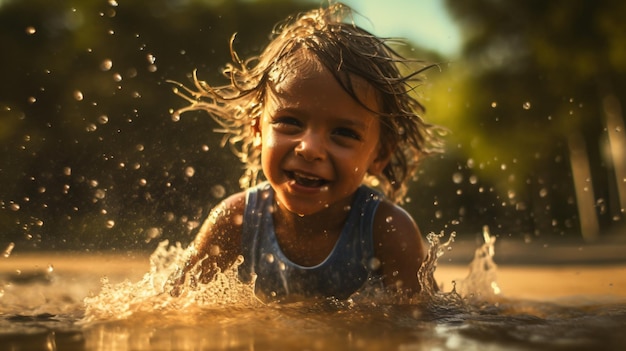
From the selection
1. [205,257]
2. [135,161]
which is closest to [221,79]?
[135,161]

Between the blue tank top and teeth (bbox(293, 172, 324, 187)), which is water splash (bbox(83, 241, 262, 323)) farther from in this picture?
teeth (bbox(293, 172, 324, 187))

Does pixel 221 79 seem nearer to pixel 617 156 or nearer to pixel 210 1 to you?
pixel 210 1

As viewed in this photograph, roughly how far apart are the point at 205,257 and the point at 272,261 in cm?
36

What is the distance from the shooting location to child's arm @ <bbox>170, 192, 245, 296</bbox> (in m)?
4.39

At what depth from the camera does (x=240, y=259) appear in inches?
172

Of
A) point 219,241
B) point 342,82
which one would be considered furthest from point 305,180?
point 219,241

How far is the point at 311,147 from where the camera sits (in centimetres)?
376

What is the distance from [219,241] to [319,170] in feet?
2.93

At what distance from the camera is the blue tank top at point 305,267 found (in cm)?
416

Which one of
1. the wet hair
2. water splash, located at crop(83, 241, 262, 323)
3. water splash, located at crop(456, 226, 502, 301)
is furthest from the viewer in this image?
water splash, located at crop(456, 226, 502, 301)

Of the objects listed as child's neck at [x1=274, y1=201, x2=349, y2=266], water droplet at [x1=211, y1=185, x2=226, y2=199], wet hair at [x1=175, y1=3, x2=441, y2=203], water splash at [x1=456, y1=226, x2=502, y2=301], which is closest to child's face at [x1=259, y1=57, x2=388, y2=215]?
wet hair at [x1=175, y1=3, x2=441, y2=203]

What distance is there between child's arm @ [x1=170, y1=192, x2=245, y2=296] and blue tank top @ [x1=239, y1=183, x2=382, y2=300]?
0.06 metres

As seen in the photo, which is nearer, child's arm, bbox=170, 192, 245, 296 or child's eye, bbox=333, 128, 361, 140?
child's eye, bbox=333, 128, 361, 140

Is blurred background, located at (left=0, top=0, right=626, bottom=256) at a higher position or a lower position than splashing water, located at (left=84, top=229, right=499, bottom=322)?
higher
